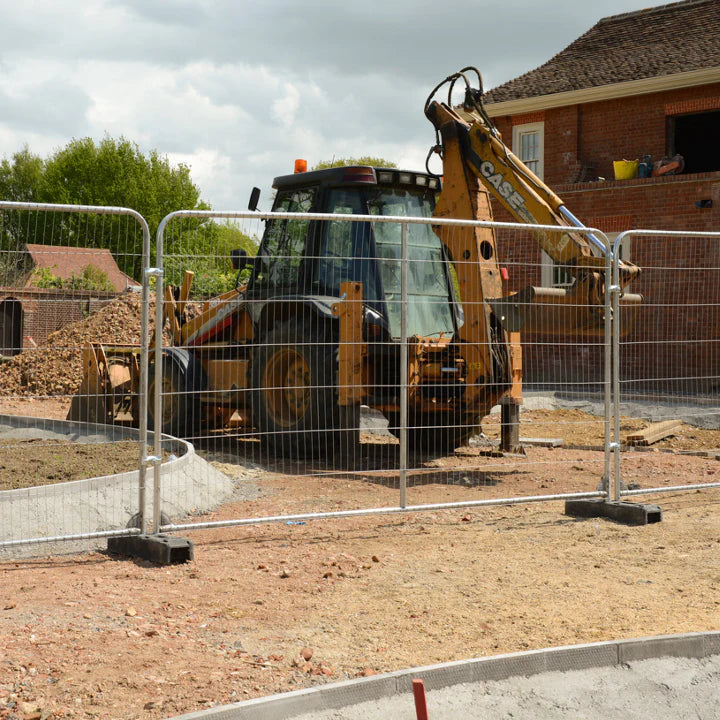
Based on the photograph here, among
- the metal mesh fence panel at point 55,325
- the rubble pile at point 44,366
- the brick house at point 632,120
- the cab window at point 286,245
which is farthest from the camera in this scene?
the brick house at point 632,120

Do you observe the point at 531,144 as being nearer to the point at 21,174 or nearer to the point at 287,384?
the point at 287,384

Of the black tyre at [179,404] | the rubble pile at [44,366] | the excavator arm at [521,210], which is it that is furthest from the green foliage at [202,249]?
the excavator arm at [521,210]

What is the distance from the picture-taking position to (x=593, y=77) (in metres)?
24.4

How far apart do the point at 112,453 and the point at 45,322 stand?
7.94 ft

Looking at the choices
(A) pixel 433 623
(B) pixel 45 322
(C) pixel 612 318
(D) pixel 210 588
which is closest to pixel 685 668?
(A) pixel 433 623

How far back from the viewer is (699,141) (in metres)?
26.8

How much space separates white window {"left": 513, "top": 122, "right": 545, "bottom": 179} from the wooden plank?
1271 cm

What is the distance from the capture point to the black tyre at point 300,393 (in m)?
9.65

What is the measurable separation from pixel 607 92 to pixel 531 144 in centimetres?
257

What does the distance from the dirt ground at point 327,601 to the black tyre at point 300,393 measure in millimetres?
1509

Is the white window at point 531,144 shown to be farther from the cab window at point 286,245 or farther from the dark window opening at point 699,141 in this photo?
the cab window at point 286,245

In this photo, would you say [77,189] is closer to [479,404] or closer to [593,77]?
[593,77]

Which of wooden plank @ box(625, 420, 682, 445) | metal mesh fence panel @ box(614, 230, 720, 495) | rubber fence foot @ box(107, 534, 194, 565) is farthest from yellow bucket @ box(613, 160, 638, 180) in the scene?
rubber fence foot @ box(107, 534, 194, 565)

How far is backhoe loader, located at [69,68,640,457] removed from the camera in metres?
9.48
